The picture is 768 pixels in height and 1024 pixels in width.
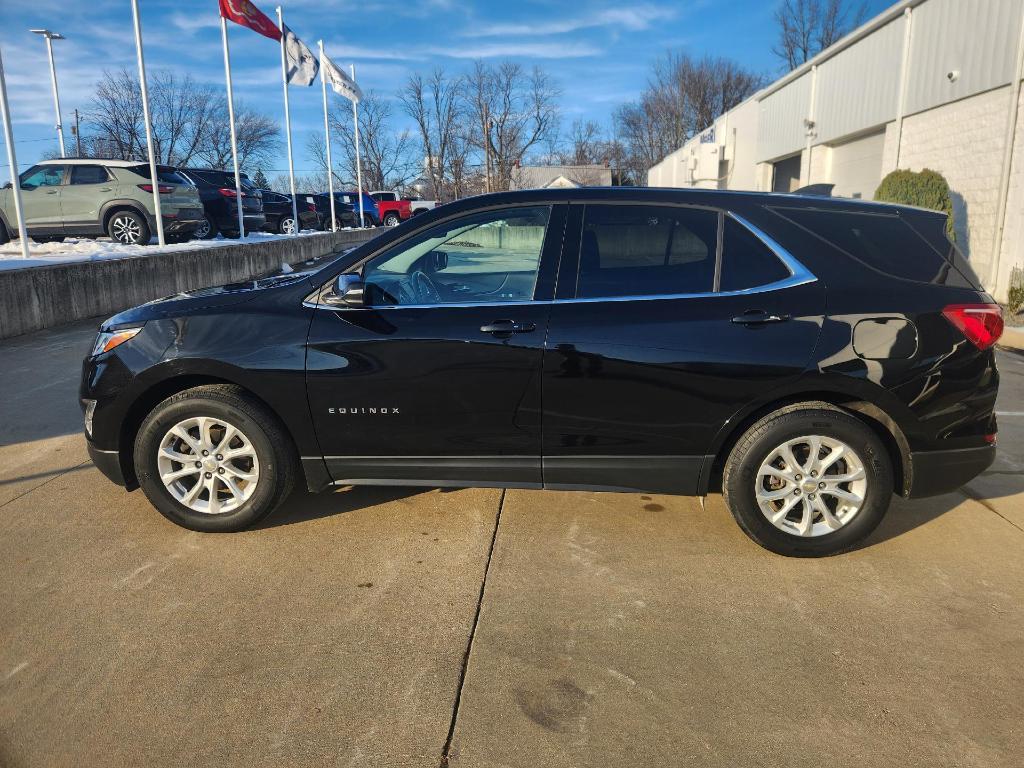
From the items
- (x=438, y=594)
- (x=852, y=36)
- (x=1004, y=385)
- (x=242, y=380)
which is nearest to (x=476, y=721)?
(x=438, y=594)

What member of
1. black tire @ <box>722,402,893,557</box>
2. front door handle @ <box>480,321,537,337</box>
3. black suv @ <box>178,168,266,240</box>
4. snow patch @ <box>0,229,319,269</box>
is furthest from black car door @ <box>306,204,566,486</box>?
black suv @ <box>178,168,266,240</box>

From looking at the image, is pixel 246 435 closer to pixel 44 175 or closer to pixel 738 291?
pixel 738 291

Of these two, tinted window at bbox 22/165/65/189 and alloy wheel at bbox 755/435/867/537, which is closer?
alloy wheel at bbox 755/435/867/537

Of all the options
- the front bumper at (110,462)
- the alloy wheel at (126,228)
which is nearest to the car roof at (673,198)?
the front bumper at (110,462)

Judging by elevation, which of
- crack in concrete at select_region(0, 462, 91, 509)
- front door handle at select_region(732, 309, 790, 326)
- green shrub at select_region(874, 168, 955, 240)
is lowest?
crack in concrete at select_region(0, 462, 91, 509)

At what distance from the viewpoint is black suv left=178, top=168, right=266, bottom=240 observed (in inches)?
731

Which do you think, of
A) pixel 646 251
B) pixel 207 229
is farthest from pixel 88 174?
pixel 646 251

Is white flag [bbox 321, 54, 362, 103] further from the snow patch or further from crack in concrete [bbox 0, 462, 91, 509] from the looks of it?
crack in concrete [bbox 0, 462, 91, 509]

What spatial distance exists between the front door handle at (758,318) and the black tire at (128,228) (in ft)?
46.1

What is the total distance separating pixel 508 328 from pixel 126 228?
13.7 metres

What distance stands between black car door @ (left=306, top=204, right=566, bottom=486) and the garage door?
50.6 ft

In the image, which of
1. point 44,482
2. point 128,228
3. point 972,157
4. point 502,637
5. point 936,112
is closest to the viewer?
point 502,637

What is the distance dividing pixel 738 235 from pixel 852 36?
60.4 ft

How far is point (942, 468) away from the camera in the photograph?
11.2 feet
